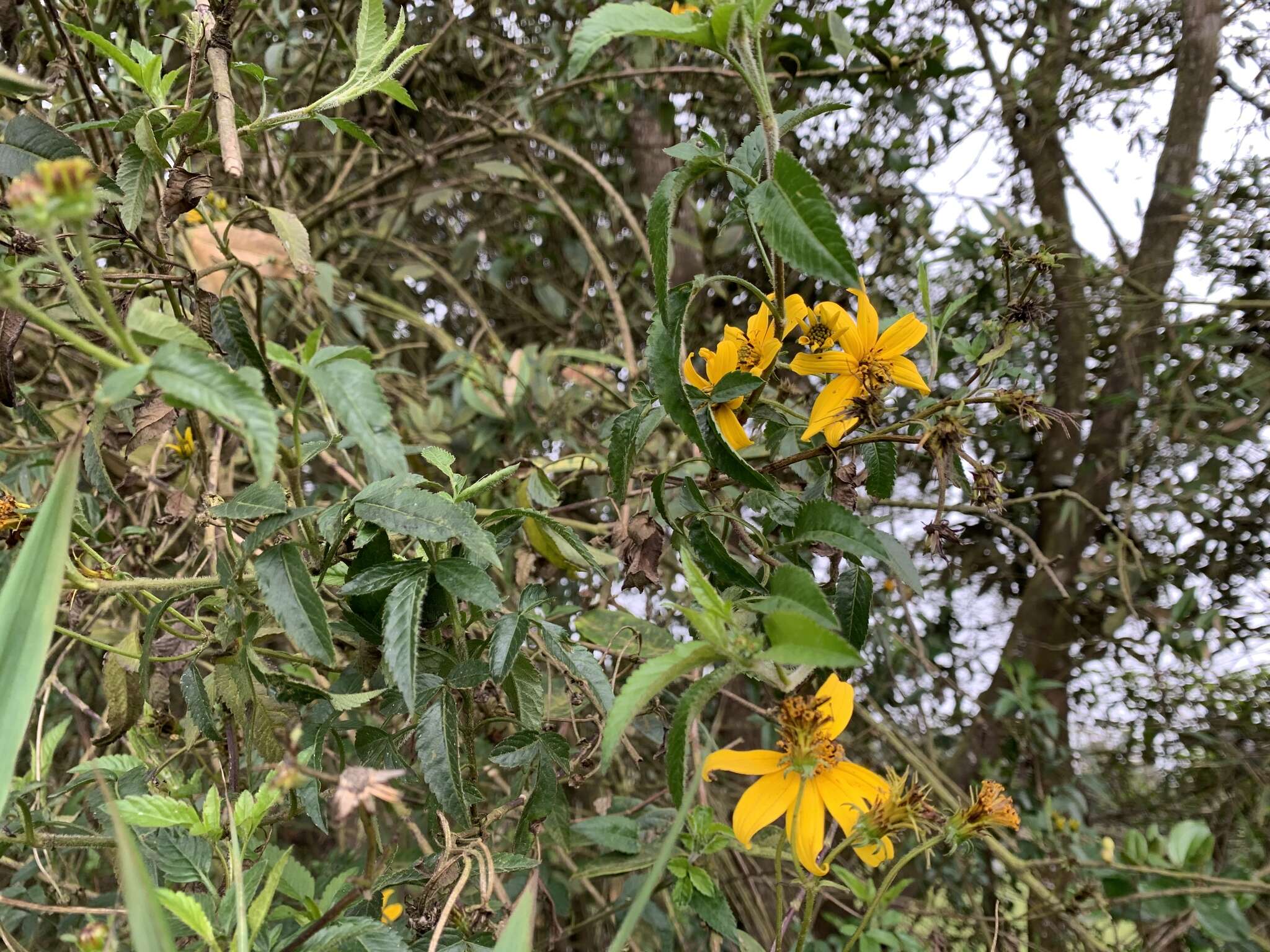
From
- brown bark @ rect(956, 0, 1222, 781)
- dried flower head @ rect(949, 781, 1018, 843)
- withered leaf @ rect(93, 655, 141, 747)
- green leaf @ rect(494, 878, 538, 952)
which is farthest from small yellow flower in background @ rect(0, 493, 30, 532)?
brown bark @ rect(956, 0, 1222, 781)

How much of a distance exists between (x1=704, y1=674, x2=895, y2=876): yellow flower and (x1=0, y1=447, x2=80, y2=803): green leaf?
390 millimetres

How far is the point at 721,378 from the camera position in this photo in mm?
610

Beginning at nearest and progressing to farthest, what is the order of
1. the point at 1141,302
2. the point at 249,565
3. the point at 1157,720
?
the point at 249,565
the point at 1141,302
the point at 1157,720

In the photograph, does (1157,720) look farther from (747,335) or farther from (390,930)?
(390,930)

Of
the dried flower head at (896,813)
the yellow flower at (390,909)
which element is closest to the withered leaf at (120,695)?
the yellow flower at (390,909)

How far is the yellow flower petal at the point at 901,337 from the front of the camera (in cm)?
59

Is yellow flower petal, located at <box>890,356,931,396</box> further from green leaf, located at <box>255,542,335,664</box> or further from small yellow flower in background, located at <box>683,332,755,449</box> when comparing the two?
green leaf, located at <box>255,542,335,664</box>

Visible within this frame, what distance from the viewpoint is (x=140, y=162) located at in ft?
2.09

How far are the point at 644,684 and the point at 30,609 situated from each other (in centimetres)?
30

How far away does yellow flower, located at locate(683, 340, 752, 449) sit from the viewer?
62cm

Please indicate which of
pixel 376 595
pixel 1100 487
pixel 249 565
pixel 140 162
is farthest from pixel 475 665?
pixel 1100 487

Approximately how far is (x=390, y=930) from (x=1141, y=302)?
1.68 m

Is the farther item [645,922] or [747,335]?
[645,922]

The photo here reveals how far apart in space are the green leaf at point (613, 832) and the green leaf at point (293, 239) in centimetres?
58
